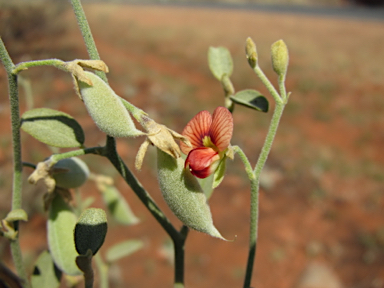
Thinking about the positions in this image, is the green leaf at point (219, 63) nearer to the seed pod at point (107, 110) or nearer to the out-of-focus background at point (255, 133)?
the seed pod at point (107, 110)

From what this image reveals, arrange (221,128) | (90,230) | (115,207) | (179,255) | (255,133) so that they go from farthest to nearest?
(255,133) → (115,207) → (179,255) → (221,128) → (90,230)

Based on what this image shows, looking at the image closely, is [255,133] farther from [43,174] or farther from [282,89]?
[43,174]

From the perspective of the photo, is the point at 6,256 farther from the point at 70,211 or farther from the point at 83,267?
the point at 83,267

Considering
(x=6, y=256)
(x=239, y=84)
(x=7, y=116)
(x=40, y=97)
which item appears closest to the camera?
(x=6, y=256)

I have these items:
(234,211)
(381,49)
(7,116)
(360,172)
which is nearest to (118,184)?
(234,211)

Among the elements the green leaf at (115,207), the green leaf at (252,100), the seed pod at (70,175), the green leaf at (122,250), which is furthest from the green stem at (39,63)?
the green leaf at (122,250)

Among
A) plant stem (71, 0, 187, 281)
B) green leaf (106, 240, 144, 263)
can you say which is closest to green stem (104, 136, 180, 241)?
plant stem (71, 0, 187, 281)

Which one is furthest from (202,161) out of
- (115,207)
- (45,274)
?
(115,207)
